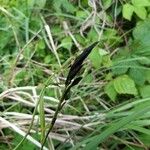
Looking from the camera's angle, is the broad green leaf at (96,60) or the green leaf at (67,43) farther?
the green leaf at (67,43)

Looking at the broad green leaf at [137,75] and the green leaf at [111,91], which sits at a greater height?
the broad green leaf at [137,75]

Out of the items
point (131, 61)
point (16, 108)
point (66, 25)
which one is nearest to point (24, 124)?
point (16, 108)

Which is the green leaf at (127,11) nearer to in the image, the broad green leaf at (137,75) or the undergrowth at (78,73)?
the undergrowth at (78,73)

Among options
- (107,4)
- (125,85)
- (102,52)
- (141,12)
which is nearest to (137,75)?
(125,85)

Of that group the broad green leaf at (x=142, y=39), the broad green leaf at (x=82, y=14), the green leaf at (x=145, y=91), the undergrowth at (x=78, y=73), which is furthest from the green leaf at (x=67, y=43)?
the green leaf at (x=145, y=91)

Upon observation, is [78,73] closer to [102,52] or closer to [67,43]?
[102,52]

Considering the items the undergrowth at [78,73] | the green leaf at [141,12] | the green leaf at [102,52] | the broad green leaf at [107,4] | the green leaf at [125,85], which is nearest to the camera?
the undergrowth at [78,73]
